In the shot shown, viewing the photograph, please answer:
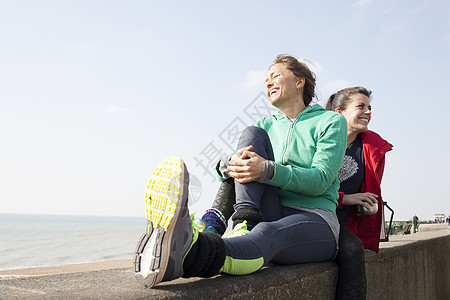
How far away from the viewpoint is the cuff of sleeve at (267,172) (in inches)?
70.4

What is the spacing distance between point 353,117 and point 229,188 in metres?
1.37

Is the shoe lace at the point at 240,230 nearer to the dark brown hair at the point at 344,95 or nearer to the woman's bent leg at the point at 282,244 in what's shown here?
the woman's bent leg at the point at 282,244

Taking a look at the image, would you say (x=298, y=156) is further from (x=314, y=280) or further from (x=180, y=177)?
(x=180, y=177)

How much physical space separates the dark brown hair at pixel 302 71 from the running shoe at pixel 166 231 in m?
1.39

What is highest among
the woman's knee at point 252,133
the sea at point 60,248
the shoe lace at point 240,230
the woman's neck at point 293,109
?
the woman's neck at point 293,109

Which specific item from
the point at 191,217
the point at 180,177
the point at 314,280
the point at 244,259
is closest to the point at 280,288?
the point at 244,259

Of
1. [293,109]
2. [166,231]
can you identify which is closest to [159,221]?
[166,231]

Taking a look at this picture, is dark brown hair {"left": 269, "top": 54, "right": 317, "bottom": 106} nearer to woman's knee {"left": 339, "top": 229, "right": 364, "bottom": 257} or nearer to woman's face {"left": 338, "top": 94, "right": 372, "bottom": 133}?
woman's face {"left": 338, "top": 94, "right": 372, "bottom": 133}

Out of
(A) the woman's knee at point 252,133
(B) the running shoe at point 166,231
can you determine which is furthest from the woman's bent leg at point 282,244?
(A) the woman's knee at point 252,133

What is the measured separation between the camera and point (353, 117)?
3.01 metres

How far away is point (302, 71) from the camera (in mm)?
2459

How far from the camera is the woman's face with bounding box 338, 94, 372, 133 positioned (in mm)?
2994

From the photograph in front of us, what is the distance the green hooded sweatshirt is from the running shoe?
67 centimetres

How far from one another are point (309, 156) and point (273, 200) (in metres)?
0.38
